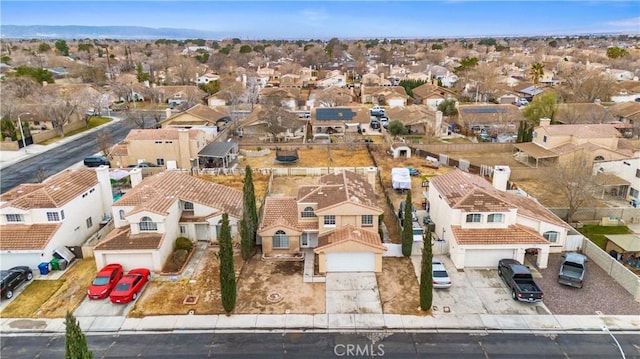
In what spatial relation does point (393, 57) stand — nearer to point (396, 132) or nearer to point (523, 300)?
point (396, 132)

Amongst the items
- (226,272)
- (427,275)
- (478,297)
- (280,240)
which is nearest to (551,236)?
(478,297)

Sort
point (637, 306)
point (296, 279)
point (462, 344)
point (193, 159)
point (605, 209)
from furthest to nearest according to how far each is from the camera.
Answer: point (193, 159) → point (605, 209) → point (296, 279) → point (637, 306) → point (462, 344)

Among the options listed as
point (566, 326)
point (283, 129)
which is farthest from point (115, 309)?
point (283, 129)

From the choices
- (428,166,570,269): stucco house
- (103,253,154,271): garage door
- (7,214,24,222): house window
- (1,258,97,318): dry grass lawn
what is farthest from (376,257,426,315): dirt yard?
(7,214,24,222): house window

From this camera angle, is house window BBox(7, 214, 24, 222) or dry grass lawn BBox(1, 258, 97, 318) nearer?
dry grass lawn BBox(1, 258, 97, 318)

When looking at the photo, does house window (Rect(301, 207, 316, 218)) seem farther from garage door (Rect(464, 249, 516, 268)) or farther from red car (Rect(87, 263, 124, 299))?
red car (Rect(87, 263, 124, 299))

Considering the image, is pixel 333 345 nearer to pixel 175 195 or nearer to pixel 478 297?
pixel 478 297
